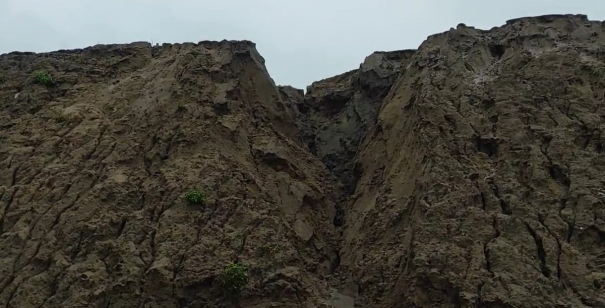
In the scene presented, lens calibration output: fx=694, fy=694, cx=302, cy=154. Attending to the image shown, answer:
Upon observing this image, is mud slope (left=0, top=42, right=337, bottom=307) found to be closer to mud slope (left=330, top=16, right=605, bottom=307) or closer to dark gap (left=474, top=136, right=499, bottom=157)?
mud slope (left=330, top=16, right=605, bottom=307)

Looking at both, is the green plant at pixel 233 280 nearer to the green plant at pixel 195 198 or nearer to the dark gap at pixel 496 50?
the green plant at pixel 195 198

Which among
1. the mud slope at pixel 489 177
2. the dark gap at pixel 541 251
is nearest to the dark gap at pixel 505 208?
the mud slope at pixel 489 177

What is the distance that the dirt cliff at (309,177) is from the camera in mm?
11938

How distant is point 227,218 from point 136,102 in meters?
4.48

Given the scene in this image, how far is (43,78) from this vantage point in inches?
674

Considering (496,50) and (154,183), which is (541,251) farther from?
(154,183)

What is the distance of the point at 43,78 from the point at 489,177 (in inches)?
430

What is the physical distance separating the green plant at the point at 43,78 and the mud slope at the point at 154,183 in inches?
4.9

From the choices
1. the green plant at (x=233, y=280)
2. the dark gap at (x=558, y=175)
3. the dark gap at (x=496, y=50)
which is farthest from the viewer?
the dark gap at (x=496, y=50)

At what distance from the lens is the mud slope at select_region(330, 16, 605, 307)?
454 inches

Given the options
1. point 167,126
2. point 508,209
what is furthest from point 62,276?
point 508,209

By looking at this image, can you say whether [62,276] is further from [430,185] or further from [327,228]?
[430,185]

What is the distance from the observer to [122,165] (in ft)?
47.2

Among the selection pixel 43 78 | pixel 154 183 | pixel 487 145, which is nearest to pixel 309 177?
A: pixel 154 183
